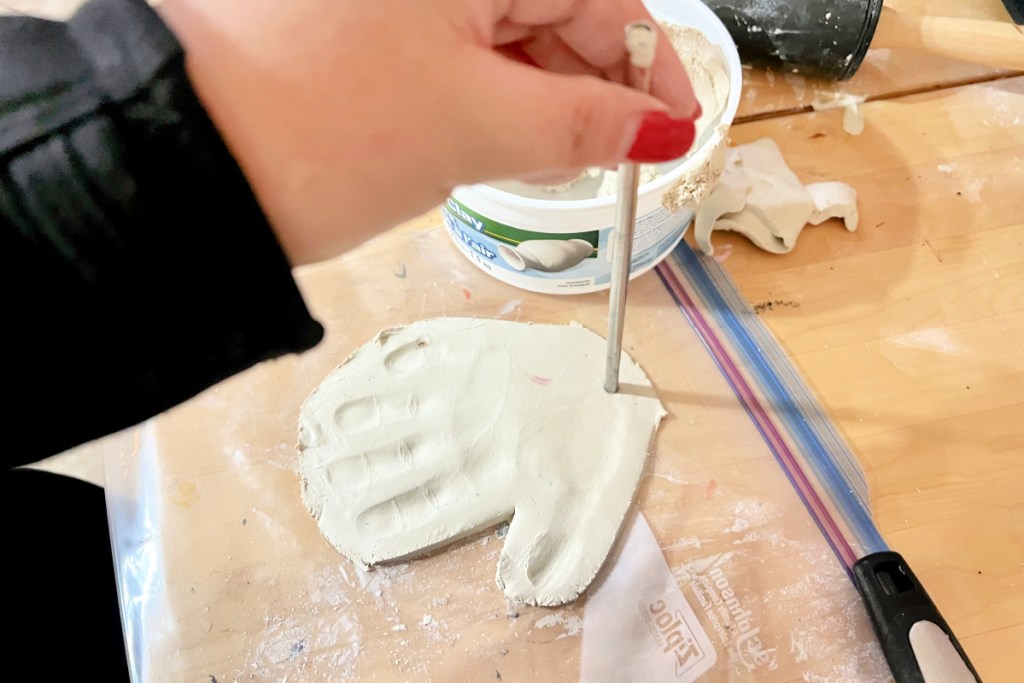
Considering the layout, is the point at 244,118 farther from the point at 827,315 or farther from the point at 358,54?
the point at 827,315

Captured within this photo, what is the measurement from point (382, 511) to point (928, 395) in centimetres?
48

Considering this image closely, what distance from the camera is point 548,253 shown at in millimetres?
619

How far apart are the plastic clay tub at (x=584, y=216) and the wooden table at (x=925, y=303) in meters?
0.11

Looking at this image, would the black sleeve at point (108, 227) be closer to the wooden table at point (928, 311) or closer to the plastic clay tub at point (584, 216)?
the plastic clay tub at point (584, 216)

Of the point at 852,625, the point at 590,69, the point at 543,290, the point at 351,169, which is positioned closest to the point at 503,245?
the point at 543,290

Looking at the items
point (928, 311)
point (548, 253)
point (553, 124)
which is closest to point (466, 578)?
point (548, 253)

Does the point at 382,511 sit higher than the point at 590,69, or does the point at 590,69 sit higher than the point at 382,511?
the point at 590,69

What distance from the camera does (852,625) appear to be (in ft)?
1.82

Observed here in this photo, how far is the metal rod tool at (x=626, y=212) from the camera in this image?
35 centimetres

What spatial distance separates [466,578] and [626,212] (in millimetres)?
314

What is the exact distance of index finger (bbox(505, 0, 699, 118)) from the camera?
1.37 feet

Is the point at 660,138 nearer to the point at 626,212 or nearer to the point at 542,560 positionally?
the point at 626,212

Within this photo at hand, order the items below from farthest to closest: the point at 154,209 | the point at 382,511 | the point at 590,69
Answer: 1. the point at 382,511
2. the point at 590,69
3. the point at 154,209

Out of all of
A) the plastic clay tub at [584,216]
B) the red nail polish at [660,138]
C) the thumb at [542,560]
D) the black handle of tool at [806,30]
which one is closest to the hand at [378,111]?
the red nail polish at [660,138]
